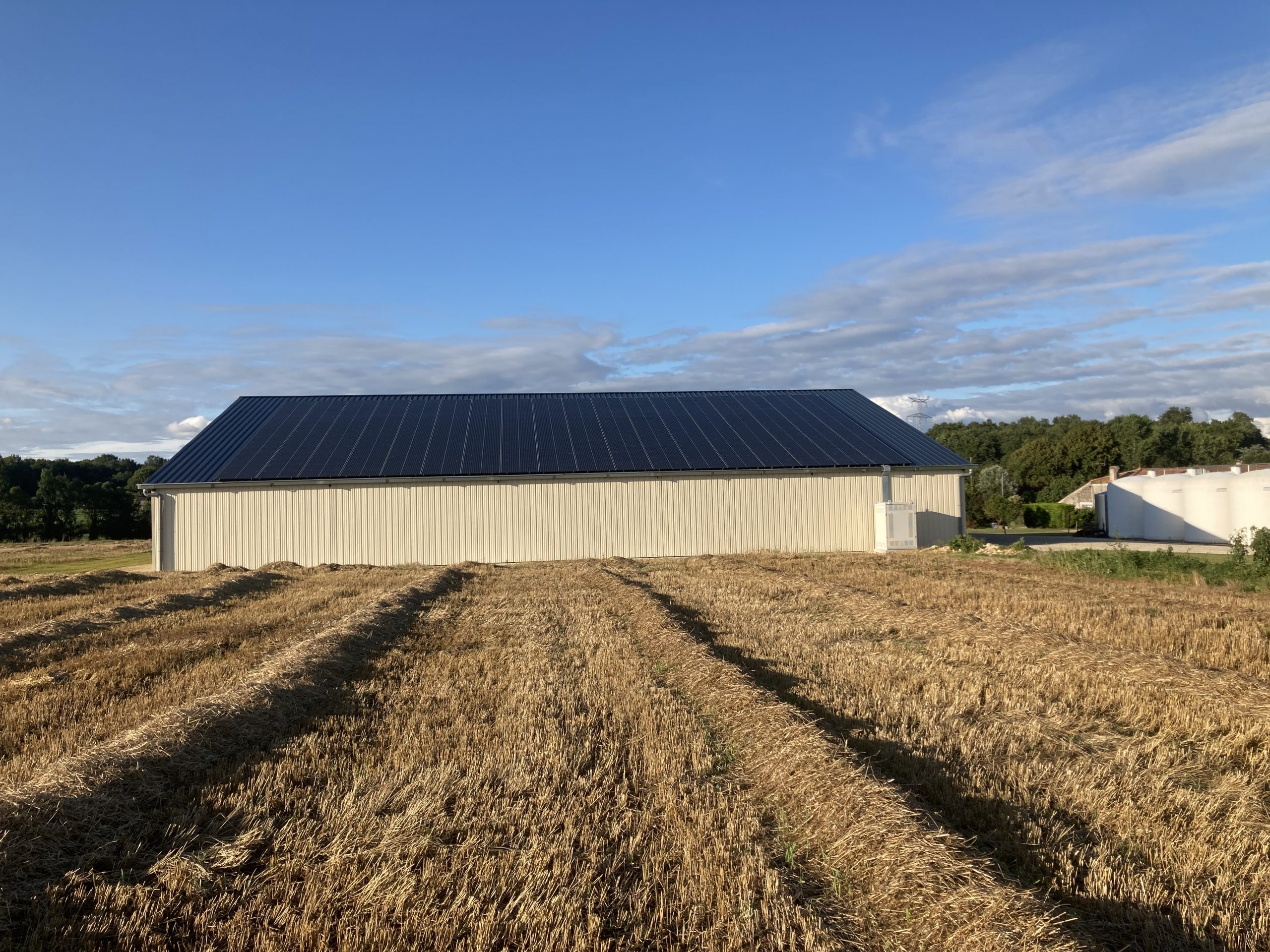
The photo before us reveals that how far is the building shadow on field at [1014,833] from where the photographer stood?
3.56m

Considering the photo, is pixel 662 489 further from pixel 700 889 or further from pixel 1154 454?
pixel 1154 454

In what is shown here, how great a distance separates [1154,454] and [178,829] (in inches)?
3923

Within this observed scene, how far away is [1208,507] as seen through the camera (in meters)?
32.1

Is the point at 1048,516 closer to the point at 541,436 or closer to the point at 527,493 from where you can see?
the point at 541,436

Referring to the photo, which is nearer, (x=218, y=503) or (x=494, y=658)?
(x=494, y=658)

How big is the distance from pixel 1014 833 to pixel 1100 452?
8361 centimetres

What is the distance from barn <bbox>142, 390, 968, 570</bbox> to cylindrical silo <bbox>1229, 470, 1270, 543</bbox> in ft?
37.2

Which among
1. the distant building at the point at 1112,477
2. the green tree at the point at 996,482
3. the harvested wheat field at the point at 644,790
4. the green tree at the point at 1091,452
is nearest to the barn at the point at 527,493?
the harvested wheat field at the point at 644,790

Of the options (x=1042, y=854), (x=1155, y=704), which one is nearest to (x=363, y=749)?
(x=1042, y=854)

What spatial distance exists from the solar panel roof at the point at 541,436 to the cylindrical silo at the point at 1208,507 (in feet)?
38.8

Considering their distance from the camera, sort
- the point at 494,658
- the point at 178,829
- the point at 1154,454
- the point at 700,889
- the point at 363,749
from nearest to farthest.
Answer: the point at 700,889 → the point at 178,829 → the point at 363,749 → the point at 494,658 → the point at 1154,454

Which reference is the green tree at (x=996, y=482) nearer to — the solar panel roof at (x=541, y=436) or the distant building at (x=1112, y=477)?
the distant building at (x=1112, y=477)

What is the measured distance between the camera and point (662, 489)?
2628 centimetres

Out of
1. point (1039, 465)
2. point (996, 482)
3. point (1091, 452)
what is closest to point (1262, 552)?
point (996, 482)
